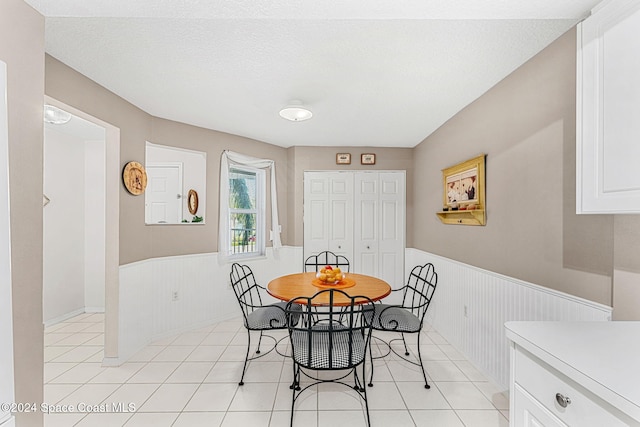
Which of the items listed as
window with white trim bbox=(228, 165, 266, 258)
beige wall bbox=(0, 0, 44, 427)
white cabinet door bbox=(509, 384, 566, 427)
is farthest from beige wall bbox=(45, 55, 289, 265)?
white cabinet door bbox=(509, 384, 566, 427)

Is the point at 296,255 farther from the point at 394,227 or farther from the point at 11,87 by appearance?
the point at 11,87

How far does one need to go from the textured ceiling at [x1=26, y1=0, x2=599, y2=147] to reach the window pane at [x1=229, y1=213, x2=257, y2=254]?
166 centimetres

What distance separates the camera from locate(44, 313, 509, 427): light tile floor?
1.95 m

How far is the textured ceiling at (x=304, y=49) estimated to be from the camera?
1288 millimetres

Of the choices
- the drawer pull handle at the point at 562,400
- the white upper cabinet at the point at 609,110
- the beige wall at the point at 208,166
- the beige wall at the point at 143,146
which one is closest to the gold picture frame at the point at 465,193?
the white upper cabinet at the point at 609,110

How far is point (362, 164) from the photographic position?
14.4ft

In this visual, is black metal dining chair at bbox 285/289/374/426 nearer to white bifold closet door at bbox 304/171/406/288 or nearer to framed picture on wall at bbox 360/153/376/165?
white bifold closet door at bbox 304/171/406/288

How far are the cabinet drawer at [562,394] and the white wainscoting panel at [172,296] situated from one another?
3.14m

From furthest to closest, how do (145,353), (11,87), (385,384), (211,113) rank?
(211,113) → (145,353) → (385,384) → (11,87)

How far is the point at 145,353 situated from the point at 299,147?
3.20 m

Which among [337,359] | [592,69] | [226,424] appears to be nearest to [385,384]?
[337,359]

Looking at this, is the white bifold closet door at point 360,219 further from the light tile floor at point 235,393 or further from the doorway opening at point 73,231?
the doorway opening at point 73,231

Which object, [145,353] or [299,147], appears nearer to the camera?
[145,353]

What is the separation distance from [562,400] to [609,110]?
1.11 metres
